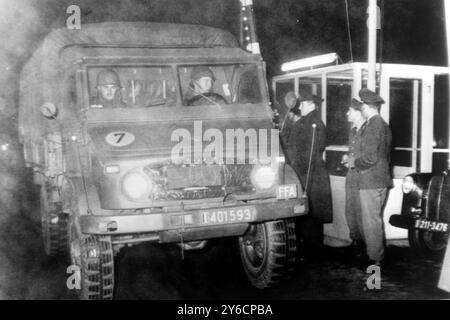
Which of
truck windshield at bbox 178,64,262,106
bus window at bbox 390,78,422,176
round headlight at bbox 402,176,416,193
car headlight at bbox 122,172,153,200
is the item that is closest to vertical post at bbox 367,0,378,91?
round headlight at bbox 402,176,416,193

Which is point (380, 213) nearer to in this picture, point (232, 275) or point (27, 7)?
point (232, 275)

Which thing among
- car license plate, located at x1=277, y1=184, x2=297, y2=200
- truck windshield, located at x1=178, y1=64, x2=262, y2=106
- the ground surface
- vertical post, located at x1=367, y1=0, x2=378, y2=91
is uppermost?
vertical post, located at x1=367, y1=0, x2=378, y2=91

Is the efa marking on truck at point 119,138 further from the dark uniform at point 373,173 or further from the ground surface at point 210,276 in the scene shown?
the dark uniform at point 373,173

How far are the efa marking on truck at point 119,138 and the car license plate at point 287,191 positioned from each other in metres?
1.51

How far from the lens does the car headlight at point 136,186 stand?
181 inches

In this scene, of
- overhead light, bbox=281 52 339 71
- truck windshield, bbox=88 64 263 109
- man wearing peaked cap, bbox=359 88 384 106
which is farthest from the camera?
overhead light, bbox=281 52 339 71

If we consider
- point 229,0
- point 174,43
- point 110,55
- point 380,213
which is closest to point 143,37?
point 174,43

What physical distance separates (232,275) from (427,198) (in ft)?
8.38

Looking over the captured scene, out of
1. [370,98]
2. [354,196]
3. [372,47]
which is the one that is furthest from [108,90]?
[372,47]

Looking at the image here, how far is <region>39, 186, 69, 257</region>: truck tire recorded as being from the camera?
6762 mm

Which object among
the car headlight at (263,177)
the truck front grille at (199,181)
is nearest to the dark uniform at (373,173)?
the car headlight at (263,177)

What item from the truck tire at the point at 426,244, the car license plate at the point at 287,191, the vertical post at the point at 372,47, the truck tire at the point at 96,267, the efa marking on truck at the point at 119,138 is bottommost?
the truck tire at the point at 426,244

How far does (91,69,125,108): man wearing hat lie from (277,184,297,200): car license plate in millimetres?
1896

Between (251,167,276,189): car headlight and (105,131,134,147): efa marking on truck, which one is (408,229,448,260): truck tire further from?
(105,131,134,147): efa marking on truck
